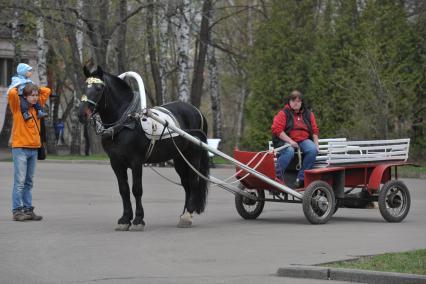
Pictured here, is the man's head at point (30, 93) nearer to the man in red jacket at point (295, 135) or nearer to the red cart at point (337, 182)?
the red cart at point (337, 182)

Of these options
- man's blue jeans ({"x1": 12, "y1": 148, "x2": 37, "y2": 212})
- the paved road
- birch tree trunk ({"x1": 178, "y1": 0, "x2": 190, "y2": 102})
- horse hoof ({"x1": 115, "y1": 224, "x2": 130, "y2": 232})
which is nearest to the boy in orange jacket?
man's blue jeans ({"x1": 12, "y1": 148, "x2": 37, "y2": 212})

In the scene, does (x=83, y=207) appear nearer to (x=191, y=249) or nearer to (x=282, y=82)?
(x=191, y=249)

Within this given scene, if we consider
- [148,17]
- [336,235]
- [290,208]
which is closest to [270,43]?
[148,17]

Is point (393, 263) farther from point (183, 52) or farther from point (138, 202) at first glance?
point (183, 52)

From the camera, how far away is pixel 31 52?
5838 centimetres

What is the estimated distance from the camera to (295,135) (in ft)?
53.0

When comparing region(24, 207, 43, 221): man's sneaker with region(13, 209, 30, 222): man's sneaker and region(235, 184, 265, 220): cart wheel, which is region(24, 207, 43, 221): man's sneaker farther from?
region(235, 184, 265, 220): cart wheel

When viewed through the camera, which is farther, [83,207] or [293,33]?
[293,33]

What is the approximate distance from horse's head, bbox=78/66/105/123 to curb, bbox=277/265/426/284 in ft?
16.0

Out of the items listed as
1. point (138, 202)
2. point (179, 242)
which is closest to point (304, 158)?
point (138, 202)

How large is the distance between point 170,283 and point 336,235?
4408 millimetres

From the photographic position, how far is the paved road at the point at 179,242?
10.7 meters

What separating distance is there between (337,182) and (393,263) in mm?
5425

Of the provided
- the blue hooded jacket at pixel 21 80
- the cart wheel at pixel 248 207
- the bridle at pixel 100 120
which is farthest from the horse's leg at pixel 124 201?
the cart wheel at pixel 248 207
